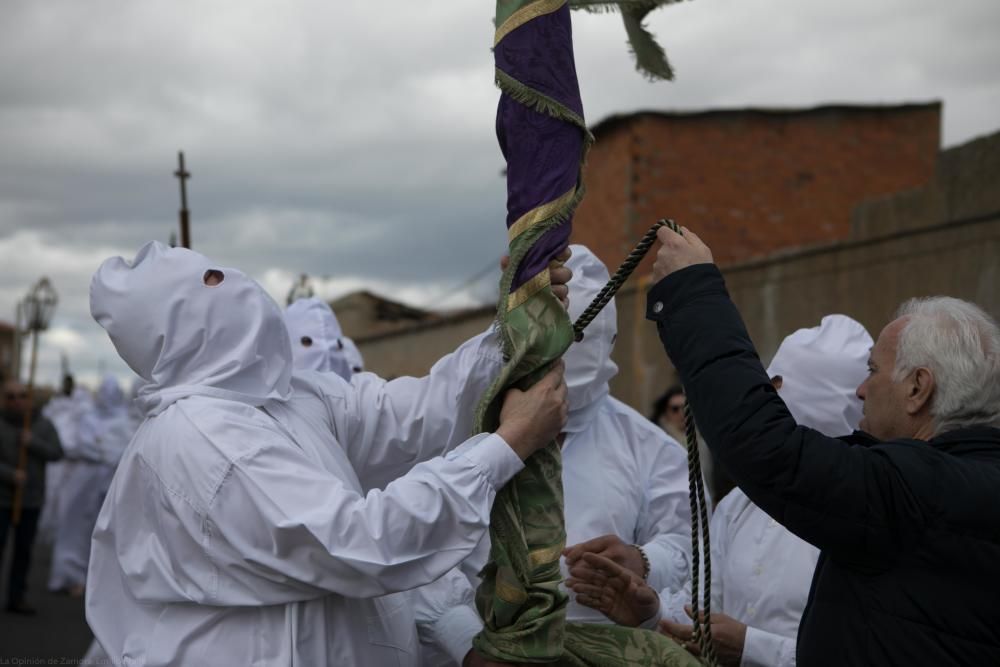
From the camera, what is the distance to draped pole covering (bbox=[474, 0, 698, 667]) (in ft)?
9.16

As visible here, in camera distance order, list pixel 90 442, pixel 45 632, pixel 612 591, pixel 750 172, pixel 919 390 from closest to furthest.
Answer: pixel 919 390 → pixel 612 591 → pixel 45 632 → pixel 90 442 → pixel 750 172

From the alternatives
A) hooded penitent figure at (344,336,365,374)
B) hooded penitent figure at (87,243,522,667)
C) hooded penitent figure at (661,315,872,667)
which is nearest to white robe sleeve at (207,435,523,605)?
hooded penitent figure at (87,243,522,667)

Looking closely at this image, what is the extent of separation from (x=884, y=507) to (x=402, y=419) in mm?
1531

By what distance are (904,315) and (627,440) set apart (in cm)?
159

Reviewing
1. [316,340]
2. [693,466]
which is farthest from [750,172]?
[693,466]

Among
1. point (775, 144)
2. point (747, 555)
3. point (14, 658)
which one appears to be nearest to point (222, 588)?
point (747, 555)

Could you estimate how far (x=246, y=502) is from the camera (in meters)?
2.77

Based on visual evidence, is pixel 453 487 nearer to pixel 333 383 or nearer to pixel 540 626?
pixel 540 626

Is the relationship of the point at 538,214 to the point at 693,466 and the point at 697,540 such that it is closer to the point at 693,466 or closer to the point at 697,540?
the point at 693,466

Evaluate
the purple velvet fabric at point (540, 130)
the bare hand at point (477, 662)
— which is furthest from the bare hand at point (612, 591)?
the purple velvet fabric at point (540, 130)

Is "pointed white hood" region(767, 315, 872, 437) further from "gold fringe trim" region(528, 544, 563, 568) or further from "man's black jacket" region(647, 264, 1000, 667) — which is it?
"man's black jacket" region(647, 264, 1000, 667)

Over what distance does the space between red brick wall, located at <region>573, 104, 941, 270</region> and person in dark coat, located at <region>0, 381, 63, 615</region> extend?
6.67 m

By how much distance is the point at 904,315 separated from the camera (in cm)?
264

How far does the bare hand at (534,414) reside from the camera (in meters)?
2.80
